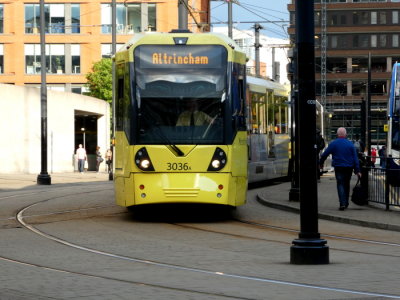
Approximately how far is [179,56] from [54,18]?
68.1 meters

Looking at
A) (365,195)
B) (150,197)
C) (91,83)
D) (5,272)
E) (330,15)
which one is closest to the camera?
(5,272)

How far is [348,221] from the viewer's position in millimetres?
18078

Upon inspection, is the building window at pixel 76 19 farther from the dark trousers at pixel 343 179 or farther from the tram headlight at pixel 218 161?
the tram headlight at pixel 218 161

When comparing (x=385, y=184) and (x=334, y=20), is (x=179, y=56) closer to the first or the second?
(x=385, y=184)

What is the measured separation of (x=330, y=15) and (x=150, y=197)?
105m

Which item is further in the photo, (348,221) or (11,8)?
(11,8)

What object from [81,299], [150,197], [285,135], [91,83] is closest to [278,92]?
[285,135]

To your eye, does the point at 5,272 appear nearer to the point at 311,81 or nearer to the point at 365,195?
the point at 311,81

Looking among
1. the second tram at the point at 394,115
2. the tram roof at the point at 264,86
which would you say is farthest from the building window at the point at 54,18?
the second tram at the point at 394,115

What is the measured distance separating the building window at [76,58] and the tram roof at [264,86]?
52.7 m

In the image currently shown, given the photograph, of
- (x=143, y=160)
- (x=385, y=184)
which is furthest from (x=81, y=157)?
(x=143, y=160)

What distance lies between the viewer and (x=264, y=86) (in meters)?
29.6

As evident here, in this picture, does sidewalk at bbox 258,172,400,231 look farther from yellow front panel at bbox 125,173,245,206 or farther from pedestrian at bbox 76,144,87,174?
pedestrian at bbox 76,144,87,174

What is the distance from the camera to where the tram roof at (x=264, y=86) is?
27.9 meters
